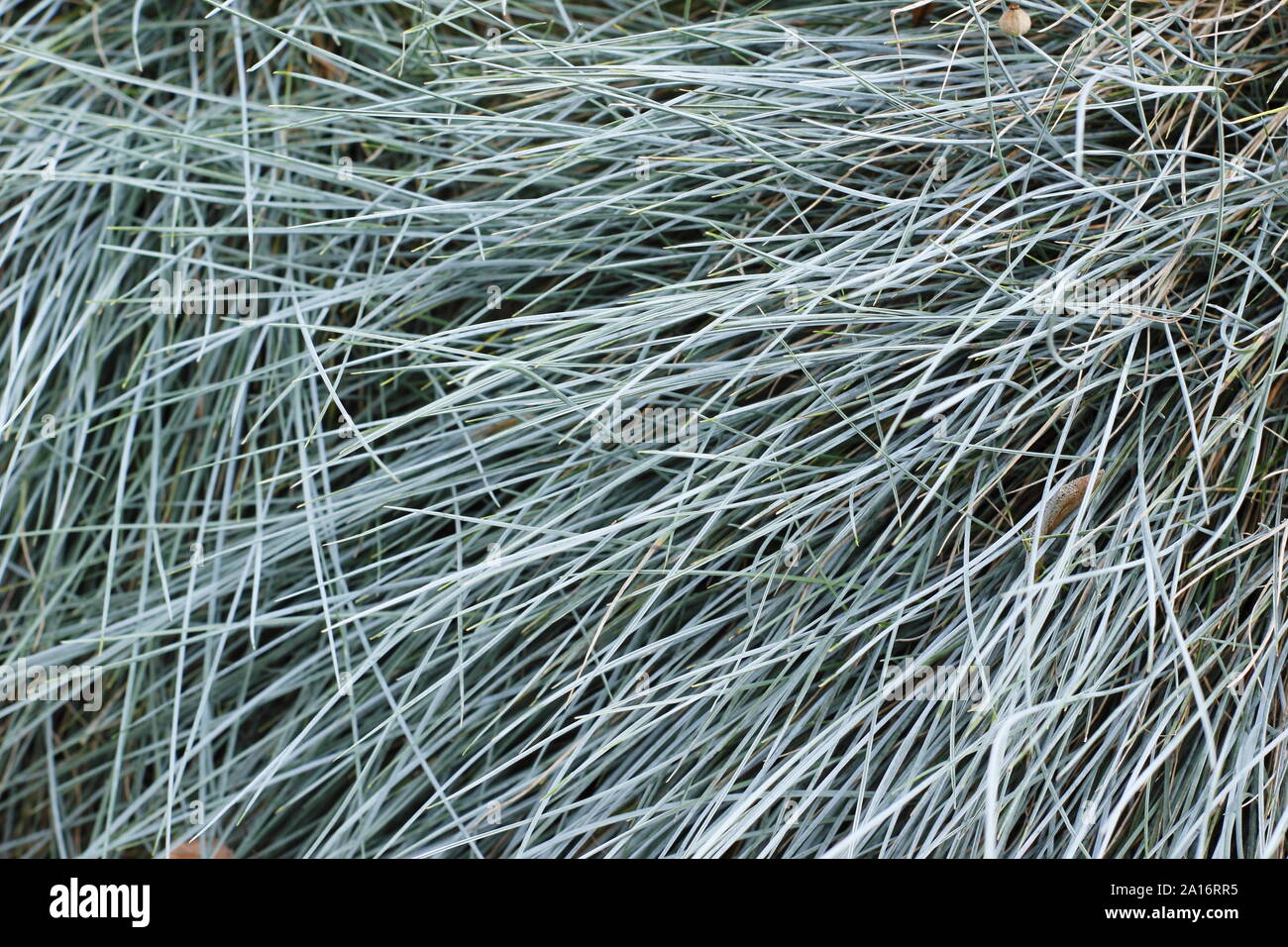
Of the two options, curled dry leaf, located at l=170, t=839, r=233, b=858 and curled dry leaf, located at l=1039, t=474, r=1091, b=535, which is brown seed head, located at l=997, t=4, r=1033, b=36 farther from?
curled dry leaf, located at l=170, t=839, r=233, b=858

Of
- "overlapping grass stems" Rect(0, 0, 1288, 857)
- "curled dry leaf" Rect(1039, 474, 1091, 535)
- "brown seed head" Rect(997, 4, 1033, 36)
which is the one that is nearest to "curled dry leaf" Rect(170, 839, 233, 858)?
"overlapping grass stems" Rect(0, 0, 1288, 857)

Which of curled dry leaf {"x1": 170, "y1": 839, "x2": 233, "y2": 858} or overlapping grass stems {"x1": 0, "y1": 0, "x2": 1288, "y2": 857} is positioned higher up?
overlapping grass stems {"x1": 0, "y1": 0, "x2": 1288, "y2": 857}

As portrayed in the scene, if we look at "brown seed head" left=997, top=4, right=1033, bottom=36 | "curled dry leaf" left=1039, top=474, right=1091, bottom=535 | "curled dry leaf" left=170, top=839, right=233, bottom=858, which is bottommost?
"curled dry leaf" left=170, top=839, right=233, bottom=858

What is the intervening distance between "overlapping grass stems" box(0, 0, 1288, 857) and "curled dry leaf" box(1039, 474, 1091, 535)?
0.09 feet

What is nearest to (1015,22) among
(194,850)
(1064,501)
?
(1064,501)

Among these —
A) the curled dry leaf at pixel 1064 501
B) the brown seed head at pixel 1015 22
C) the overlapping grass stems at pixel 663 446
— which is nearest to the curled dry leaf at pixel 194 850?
the overlapping grass stems at pixel 663 446

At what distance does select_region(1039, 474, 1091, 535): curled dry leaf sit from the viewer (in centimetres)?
105

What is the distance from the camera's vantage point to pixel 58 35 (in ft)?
4.64

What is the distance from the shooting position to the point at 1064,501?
3.48 ft

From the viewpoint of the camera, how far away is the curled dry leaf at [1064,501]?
105 centimetres

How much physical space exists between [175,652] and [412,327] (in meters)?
0.53

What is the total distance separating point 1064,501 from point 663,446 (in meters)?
0.43

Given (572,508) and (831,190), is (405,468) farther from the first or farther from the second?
(831,190)

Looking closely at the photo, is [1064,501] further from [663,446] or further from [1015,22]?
[1015,22]
